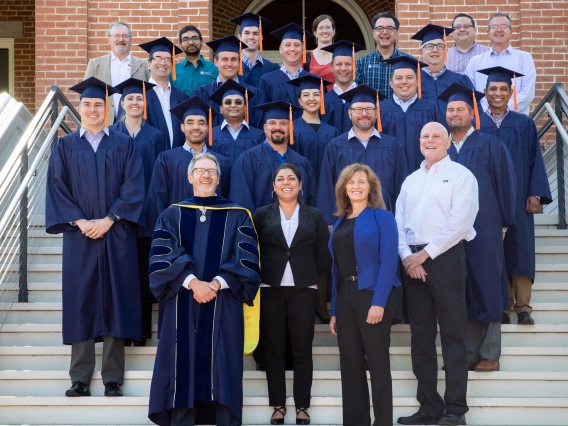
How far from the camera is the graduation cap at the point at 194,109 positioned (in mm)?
7527

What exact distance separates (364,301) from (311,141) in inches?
84.6

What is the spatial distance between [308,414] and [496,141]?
2.48 metres

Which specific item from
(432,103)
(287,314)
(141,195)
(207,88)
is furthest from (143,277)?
(432,103)

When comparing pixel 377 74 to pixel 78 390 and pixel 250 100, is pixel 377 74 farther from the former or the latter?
pixel 78 390

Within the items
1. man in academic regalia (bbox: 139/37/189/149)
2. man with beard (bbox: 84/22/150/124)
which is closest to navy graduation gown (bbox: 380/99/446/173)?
man in academic regalia (bbox: 139/37/189/149)

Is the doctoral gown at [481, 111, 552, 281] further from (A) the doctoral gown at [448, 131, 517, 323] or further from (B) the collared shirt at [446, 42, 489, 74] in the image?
(B) the collared shirt at [446, 42, 489, 74]

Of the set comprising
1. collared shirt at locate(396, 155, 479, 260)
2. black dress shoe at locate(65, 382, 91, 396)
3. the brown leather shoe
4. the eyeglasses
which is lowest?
black dress shoe at locate(65, 382, 91, 396)

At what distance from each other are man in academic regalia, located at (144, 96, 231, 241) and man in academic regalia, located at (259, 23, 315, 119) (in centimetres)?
131

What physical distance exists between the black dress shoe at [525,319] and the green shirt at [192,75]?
387 centimetres

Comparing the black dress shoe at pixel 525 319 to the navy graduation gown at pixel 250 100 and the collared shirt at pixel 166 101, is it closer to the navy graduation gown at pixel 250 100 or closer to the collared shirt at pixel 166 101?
the navy graduation gown at pixel 250 100

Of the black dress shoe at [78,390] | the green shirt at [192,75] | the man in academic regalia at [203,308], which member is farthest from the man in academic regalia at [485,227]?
the green shirt at [192,75]

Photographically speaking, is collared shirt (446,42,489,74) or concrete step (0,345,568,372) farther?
collared shirt (446,42,489,74)

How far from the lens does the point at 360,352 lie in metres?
6.07

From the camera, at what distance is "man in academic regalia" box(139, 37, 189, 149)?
8.30 meters
